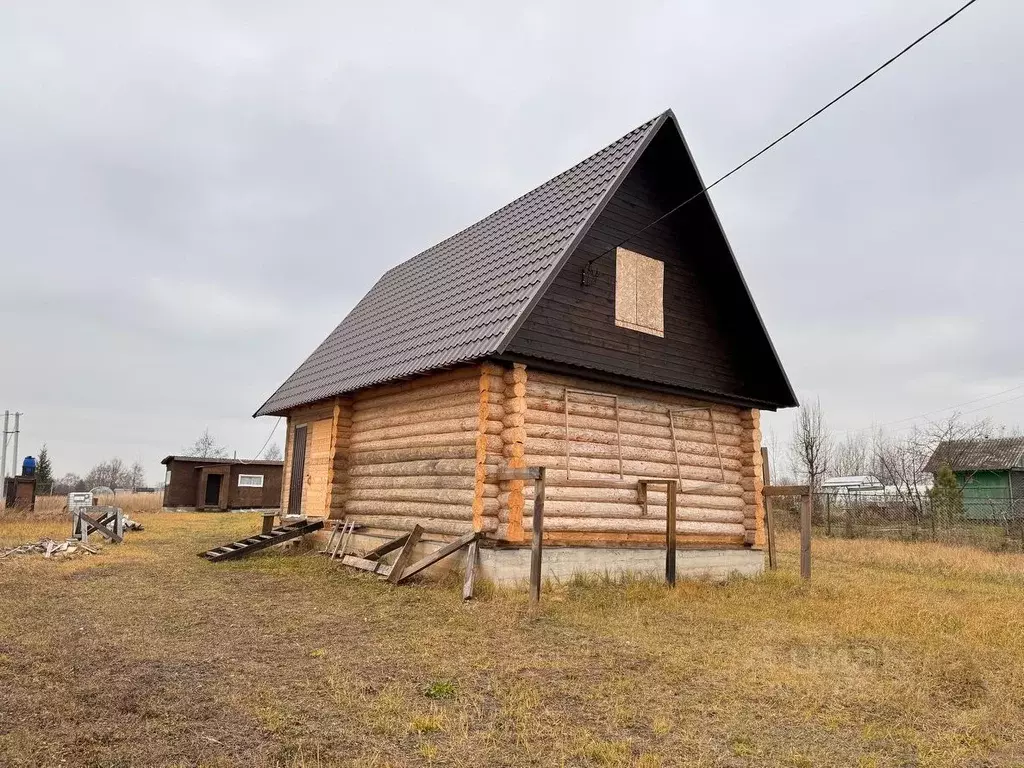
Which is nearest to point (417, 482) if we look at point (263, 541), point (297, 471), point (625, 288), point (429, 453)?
point (429, 453)

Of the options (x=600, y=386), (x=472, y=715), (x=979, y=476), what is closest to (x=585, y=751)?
(x=472, y=715)

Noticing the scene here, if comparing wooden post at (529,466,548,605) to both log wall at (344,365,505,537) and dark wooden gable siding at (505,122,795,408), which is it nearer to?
log wall at (344,365,505,537)

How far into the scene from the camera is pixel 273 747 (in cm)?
426

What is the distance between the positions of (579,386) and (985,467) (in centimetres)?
3501

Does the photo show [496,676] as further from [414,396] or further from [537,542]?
[414,396]

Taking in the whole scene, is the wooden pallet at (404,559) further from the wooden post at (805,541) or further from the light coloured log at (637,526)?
the wooden post at (805,541)

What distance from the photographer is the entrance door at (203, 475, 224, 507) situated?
3419 cm

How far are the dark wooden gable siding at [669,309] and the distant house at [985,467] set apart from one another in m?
27.2

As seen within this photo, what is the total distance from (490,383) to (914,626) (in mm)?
6332

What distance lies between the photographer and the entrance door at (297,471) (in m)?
17.1

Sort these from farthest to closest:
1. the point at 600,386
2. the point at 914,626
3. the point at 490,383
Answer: the point at 600,386
the point at 490,383
the point at 914,626

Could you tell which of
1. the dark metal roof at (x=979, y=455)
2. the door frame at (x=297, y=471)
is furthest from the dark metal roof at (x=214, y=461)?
the dark metal roof at (x=979, y=455)

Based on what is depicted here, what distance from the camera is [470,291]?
1288 cm

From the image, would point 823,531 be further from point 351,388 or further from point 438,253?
point 351,388
